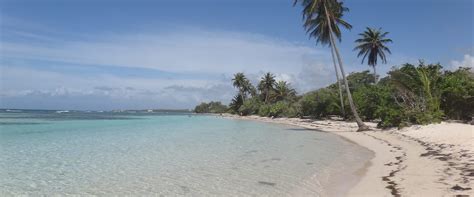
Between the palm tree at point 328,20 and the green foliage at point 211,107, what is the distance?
99.3 meters

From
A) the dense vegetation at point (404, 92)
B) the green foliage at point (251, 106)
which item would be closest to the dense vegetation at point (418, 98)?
the dense vegetation at point (404, 92)

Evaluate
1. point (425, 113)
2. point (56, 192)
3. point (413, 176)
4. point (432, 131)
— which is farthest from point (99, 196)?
point (425, 113)

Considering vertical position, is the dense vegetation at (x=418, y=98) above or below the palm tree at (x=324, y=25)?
below

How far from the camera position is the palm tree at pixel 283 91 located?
7844 cm

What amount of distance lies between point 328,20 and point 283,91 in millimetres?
50991

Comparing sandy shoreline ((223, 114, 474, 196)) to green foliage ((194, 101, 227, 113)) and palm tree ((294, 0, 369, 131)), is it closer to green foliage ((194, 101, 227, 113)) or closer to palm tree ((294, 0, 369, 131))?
palm tree ((294, 0, 369, 131))

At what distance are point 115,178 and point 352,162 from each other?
7.60m

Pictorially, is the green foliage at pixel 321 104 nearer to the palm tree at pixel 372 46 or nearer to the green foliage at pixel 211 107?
the palm tree at pixel 372 46

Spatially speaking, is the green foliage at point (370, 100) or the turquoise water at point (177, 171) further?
the green foliage at point (370, 100)

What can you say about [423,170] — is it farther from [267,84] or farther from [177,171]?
[267,84]

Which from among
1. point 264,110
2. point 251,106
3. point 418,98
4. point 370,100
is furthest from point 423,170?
point 251,106

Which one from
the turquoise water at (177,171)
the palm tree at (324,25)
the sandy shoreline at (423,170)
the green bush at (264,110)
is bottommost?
the turquoise water at (177,171)

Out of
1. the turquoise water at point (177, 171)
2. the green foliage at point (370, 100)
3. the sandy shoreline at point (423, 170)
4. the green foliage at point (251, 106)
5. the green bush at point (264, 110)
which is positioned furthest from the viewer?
the green foliage at point (251, 106)

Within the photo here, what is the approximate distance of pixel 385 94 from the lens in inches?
1361
